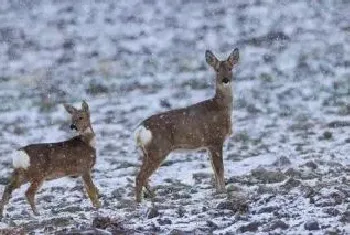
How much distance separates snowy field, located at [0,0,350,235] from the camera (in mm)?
9039

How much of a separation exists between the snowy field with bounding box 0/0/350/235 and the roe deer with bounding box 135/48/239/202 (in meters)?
0.39

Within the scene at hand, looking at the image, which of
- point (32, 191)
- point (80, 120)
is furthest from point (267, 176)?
point (32, 191)

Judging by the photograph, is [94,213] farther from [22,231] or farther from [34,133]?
[34,133]

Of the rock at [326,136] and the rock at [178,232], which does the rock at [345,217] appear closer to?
the rock at [178,232]

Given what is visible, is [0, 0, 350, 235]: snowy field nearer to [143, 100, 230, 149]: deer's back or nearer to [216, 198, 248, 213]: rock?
[216, 198, 248, 213]: rock

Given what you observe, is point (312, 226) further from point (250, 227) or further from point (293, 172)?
point (293, 172)

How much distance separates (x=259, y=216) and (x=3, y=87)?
12.1m

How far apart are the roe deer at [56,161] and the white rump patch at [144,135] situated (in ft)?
1.87

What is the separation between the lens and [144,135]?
10.0 meters

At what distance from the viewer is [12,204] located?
34.4 feet

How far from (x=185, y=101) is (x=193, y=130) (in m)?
7.86

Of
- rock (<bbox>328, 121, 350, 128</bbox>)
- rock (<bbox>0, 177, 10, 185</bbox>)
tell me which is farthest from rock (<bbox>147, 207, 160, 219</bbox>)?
rock (<bbox>328, 121, 350, 128</bbox>)

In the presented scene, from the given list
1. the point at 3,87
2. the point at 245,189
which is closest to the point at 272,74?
the point at 3,87

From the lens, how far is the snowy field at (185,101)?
29.7 feet
